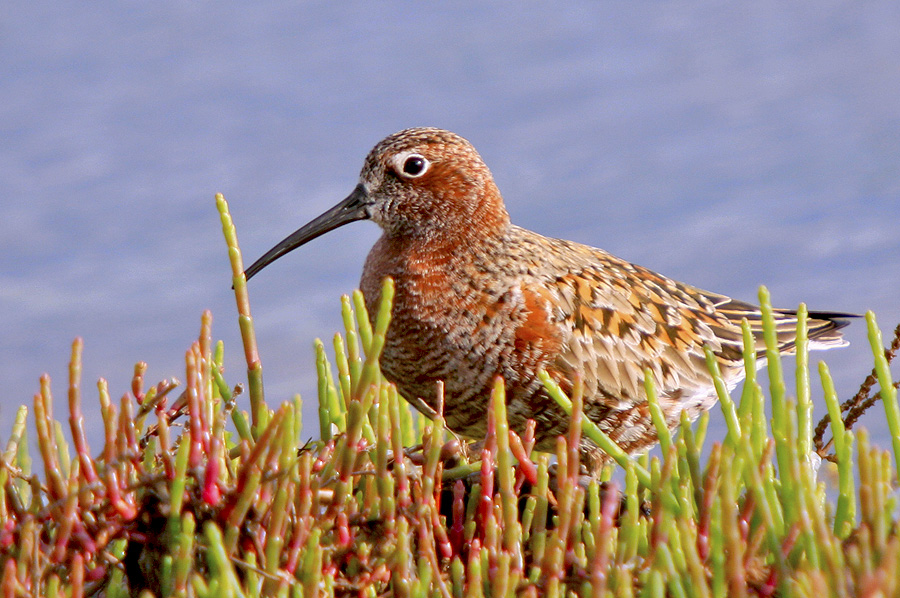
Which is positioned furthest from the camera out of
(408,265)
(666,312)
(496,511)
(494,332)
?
(666,312)

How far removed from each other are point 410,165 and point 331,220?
24.2 inches

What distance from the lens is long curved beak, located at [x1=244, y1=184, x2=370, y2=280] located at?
18.4 feet

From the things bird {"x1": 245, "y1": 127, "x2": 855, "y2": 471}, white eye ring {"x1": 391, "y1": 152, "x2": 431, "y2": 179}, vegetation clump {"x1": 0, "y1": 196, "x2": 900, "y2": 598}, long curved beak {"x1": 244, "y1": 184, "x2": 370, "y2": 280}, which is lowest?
vegetation clump {"x1": 0, "y1": 196, "x2": 900, "y2": 598}

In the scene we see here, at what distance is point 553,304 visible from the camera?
5020 mm

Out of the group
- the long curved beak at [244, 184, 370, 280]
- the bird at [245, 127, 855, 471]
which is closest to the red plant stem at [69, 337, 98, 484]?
the bird at [245, 127, 855, 471]

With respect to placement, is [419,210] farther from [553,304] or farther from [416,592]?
[416,592]

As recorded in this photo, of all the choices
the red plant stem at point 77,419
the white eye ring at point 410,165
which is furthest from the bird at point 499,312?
the red plant stem at point 77,419

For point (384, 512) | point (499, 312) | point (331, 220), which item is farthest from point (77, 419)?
point (331, 220)

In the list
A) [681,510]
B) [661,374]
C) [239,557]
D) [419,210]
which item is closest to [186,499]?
[239,557]

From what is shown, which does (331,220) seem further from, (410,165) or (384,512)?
(384,512)

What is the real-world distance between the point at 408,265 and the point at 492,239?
0.55m

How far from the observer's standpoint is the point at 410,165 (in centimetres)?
550

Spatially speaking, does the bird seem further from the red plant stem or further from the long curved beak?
the red plant stem

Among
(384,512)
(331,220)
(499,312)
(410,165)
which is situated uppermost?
(410,165)
